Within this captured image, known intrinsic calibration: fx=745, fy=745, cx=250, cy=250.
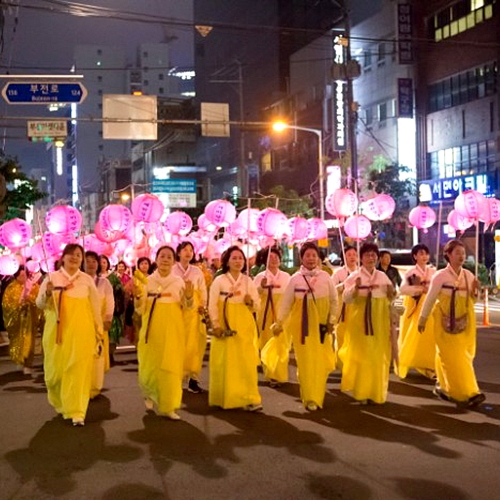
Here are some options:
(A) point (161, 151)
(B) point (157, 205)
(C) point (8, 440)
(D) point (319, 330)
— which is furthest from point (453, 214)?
(A) point (161, 151)

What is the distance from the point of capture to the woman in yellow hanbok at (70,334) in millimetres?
7414

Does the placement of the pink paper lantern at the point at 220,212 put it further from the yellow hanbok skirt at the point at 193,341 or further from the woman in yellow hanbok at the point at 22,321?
the yellow hanbok skirt at the point at 193,341

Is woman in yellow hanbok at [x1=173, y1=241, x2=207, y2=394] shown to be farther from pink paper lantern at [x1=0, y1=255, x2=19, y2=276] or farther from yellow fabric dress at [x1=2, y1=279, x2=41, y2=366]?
pink paper lantern at [x1=0, y1=255, x2=19, y2=276]

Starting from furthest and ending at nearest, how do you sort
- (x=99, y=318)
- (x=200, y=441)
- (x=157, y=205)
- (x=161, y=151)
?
(x=161, y=151) < (x=157, y=205) < (x=99, y=318) < (x=200, y=441)

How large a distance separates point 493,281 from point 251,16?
35395mm

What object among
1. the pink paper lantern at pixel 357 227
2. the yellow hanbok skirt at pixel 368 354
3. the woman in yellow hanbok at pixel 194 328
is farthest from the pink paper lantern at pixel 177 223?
the yellow hanbok skirt at pixel 368 354

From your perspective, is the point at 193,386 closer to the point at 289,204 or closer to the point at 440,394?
the point at 440,394

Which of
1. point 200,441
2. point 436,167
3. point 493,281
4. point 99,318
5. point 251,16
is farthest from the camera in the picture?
point 251,16

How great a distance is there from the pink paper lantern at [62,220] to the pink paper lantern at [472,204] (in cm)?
678

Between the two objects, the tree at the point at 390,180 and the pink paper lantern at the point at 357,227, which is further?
the tree at the point at 390,180

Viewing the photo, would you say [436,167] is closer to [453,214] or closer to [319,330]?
[453,214]

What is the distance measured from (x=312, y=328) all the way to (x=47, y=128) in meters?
11.4

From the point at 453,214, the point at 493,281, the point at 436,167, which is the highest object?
the point at 436,167

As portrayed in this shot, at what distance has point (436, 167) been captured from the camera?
35.5 meters
